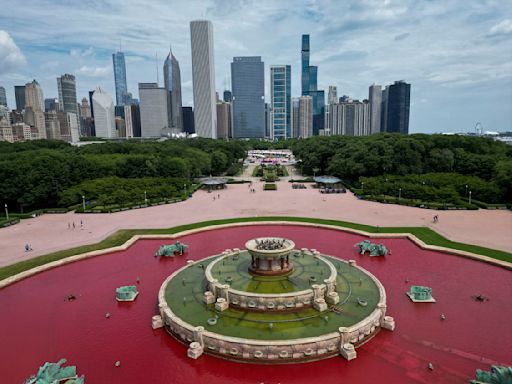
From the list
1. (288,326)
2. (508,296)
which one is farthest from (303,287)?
(508,296)

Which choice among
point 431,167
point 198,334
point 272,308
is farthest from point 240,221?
point 431,167

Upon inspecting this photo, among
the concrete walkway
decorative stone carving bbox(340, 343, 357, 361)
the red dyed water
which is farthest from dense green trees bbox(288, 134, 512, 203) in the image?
decorative stone carving bbox(340, 343, 357, 361)

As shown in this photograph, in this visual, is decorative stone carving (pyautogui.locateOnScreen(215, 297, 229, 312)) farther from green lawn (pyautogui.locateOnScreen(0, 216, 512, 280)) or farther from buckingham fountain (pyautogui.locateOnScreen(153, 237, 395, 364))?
green lawn (pyautogui.locateOnScreen(0, 216, 512, 280))

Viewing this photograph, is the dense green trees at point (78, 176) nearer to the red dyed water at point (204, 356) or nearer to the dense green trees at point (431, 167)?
the red dyed water at point (204, 356)

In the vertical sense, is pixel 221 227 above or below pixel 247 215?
below

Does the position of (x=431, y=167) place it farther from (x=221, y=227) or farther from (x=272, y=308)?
(x=272, y=308)

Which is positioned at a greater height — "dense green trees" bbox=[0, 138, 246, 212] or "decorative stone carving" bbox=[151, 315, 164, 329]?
"dense green trees" bbox=[0, 138, 246, 212]

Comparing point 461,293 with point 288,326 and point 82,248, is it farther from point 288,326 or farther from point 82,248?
point 82,248
